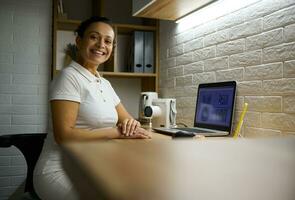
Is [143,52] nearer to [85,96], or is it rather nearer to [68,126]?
[85,96]

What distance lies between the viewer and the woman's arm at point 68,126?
4.25 ft

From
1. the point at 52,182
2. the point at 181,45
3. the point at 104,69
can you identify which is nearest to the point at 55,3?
the point at 104,69

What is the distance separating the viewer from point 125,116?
1823 mm

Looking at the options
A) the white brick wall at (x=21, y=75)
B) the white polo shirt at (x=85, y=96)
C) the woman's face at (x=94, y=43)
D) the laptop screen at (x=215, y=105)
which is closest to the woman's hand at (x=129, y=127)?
the white polo shirt at (x=85, y=96)

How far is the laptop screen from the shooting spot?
174 centimetres

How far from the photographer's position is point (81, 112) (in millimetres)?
1437

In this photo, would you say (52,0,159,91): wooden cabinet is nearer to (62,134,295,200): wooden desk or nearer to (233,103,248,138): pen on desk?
(233,103,248,138): pen on desk

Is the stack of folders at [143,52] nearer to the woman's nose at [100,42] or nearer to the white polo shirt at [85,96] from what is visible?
the woman's nose at [100,42]

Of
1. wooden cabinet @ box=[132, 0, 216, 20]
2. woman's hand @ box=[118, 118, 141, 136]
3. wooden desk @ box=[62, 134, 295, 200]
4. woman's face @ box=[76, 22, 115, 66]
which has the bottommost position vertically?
woman's hand @ box=[118, 118, 141, 136]

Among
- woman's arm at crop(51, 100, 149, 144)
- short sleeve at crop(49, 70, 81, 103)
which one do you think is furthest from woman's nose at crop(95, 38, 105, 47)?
woman's arm at crop(51, 100, 149, 144)

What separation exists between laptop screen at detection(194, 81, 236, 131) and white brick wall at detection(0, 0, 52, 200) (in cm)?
135

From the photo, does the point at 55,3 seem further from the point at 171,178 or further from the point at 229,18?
the point at 171,178

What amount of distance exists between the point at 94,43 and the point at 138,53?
3.22 feet

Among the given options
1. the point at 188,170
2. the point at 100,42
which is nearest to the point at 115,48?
the point at 100,42
